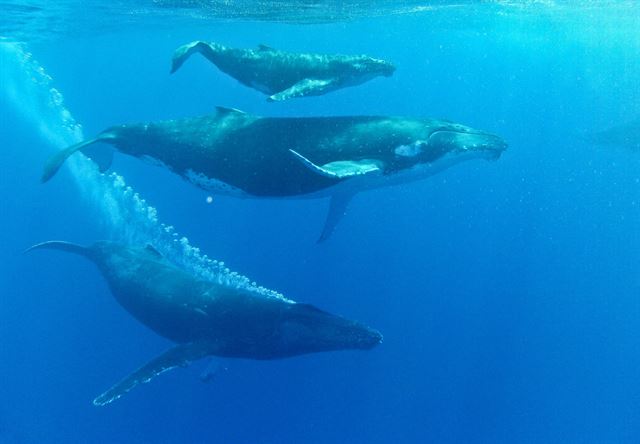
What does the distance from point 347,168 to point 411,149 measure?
1256 mm

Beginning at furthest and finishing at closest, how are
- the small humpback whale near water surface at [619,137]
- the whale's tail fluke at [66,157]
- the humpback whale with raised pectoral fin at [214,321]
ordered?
the small humpback whale near water surface at [619,137], the humpback whale with raised pectoral fin at [214,321], the whale's tail fluke at [66,157]

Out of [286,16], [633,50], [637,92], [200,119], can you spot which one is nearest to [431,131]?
[200,119]

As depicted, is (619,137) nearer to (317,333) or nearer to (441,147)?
(441,147)

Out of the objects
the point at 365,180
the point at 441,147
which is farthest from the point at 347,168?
the point at 441,147

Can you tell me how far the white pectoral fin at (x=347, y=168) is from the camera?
7.83 m

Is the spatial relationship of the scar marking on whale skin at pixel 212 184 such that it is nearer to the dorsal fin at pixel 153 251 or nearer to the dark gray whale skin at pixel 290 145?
the dark gray whale skin at pixel 290 145

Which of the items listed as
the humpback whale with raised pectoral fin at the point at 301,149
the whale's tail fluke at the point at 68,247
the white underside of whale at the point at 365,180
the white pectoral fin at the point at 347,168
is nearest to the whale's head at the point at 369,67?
the humpback whale with raised pectoral fin at the point at 301,149

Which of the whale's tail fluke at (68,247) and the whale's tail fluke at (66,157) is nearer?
the whale's tail fluke at (66,157)

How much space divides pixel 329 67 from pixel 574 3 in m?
26.8

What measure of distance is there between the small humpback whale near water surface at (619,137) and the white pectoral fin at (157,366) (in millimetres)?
26594

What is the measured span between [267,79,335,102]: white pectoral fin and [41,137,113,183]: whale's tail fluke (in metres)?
3.77

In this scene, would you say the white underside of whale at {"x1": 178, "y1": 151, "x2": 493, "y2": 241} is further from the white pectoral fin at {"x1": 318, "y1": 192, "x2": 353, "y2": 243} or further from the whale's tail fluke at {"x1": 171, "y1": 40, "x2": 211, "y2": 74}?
the whale's tail fluke at {"x1": 171, "y1": 40, "x2": 211, "y2": 74}

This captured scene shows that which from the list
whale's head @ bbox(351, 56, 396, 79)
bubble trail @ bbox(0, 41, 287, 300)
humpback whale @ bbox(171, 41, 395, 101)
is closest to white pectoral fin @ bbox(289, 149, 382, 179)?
humpback whale @ bbox(171, 41, 395, 101)

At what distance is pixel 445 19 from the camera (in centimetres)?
3738
